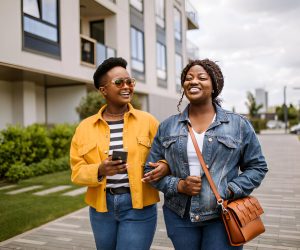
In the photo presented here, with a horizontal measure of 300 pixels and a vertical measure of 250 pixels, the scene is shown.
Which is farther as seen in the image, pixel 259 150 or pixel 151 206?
pixel 151 206

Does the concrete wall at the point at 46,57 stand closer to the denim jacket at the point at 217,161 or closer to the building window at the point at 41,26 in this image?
the building window at the point at 41,26

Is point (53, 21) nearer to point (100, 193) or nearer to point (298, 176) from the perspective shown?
point (298, 176)

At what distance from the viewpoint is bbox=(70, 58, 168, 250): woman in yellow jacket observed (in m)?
2.64

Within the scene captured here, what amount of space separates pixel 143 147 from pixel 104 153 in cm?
28

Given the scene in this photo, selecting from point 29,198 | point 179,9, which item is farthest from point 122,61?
point 179,9

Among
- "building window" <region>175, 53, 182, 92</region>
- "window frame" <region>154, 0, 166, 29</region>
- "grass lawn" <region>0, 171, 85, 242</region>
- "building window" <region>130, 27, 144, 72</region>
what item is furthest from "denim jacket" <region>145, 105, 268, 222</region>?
"building window" <region>175, 53, 182, 92</region>

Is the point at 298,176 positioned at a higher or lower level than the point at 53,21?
lower

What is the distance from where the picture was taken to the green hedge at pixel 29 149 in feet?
34.0

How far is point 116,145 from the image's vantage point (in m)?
2.74

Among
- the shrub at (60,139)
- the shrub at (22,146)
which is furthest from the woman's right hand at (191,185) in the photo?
the shrub at (60,139)

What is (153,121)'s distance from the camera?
2.86 m

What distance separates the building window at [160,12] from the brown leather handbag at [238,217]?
22.6 m

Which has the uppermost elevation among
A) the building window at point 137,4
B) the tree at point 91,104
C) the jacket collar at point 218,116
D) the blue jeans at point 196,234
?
the building window at point 137,4

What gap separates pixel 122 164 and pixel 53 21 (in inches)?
488
